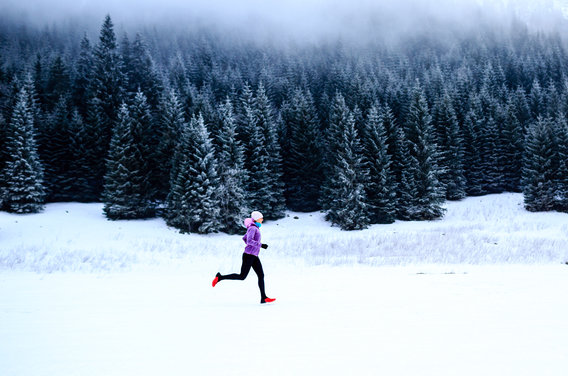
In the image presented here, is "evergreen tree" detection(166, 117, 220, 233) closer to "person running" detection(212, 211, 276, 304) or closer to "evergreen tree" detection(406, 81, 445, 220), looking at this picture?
"evergreen tree" detection(406, 81, 445, 220)

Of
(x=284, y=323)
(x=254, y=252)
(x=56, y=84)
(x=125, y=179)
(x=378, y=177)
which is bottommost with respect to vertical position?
(x=284, y=323)

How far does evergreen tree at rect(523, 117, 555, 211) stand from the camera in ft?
139

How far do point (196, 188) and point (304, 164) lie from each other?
642 inches

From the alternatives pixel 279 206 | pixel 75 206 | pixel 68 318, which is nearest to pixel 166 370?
pixel 68 318

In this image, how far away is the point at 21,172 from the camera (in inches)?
1421

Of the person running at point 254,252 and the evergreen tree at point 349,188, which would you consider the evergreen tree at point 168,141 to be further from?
the person running at point 254,252

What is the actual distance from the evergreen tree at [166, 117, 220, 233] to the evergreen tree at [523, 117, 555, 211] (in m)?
36.0

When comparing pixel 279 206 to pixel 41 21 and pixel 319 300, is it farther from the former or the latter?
pixel 41 21

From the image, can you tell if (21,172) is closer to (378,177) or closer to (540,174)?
(378,177)

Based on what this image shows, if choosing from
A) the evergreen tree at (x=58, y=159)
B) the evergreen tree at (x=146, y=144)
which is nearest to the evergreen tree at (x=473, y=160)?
the evergreen tree at (x=146, y=144)

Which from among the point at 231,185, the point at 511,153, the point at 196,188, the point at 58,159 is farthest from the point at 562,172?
the point at 58,159

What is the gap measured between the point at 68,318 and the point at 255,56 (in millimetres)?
120946

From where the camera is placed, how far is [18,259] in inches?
581

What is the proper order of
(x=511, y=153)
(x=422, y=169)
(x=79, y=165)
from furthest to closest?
(x=511, y=153)
(x=79, y=165)
(x=422, y=169)
